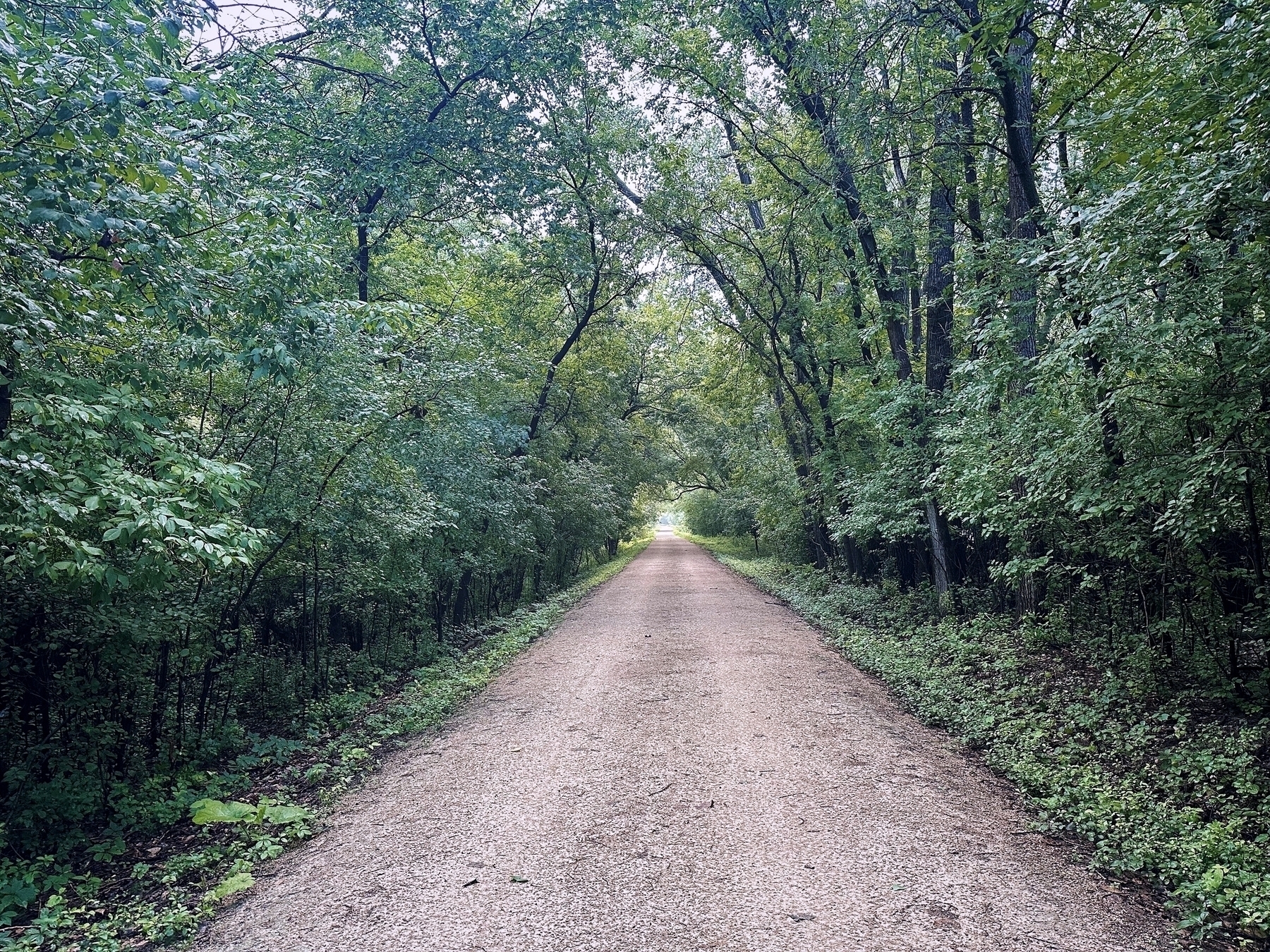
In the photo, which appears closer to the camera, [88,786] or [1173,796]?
[1173,796]

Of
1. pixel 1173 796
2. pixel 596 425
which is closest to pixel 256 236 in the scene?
pixel 1173 796

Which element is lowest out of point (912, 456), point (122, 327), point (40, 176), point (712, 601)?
point (712, 601)

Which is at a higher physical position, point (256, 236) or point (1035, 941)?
point (256, 236)

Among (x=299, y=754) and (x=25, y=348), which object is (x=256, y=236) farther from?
(x=299, y=754)

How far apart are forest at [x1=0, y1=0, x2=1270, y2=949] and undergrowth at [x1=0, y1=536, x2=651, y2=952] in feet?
0.12

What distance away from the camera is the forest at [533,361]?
131 inches

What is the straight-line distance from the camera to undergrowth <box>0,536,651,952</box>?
316cm

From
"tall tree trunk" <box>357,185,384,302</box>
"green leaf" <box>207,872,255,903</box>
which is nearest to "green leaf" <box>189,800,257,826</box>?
"green leaf" <box>207,872,255,903</box>

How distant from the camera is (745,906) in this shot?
3.09 metres

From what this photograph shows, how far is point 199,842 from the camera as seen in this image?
411 cm

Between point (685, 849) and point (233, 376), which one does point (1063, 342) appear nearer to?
point (685, 849)

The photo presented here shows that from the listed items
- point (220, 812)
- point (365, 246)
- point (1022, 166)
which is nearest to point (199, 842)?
point (220, 812)

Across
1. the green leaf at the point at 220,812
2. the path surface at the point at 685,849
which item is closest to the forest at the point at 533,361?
the green leaf at the point at 220,812

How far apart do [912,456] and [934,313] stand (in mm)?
2157
